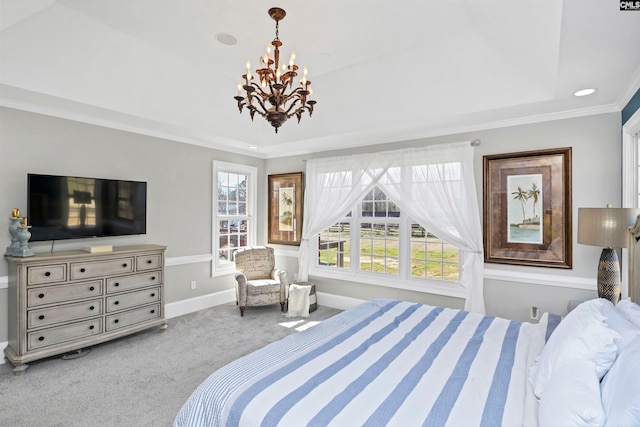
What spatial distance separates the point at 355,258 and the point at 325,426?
362 centimetres

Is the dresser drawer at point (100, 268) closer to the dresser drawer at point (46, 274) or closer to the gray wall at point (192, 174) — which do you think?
the dresser drawer at point (46, 274)

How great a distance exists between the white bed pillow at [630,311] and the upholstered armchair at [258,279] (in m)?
3.61

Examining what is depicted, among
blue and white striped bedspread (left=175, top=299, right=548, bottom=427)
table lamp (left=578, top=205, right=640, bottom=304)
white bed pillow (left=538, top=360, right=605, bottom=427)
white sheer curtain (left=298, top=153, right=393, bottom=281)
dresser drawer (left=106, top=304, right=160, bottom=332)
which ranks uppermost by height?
white sheer curtain (left=298, top=153, right=393, bottom=281)

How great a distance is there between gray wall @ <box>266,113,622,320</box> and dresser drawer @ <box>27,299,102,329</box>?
3946mm

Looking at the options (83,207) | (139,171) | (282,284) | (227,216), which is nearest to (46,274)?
(83,207)

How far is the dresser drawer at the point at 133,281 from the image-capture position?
341 cm

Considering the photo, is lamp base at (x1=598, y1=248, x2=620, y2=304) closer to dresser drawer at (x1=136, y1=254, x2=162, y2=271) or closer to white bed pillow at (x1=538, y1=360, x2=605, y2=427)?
white bed pillow at (x1=538, y1=360, x2=605, y2=427)

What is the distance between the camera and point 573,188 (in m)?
3.23

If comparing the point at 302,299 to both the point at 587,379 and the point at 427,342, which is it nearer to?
the point at 427,342

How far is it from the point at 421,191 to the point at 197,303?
3.50m

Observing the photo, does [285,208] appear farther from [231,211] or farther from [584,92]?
[584,92]

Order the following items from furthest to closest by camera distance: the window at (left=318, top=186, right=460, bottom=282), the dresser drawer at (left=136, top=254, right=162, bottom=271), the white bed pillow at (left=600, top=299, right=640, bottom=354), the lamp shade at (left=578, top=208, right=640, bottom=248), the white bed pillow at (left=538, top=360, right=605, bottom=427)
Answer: the window at (left=318, top=186, right=460, bottom=282) < the dresser drawer at (left=136, top=254, right=162, bottom=271) < the lamp shade at (left=578, top=208, right=640, bottom=248) < the white bed pillow at (left=600, top=299, right=640, bottom=354) < the white bed pillow at (left=538, top=360, right=605, bottom=427)

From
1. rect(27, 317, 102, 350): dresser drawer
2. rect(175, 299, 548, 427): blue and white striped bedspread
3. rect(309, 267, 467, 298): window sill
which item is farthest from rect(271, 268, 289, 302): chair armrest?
rect(175, 299, 548, 427): blue and white striped bedspread

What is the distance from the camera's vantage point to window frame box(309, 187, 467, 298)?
4.00m
